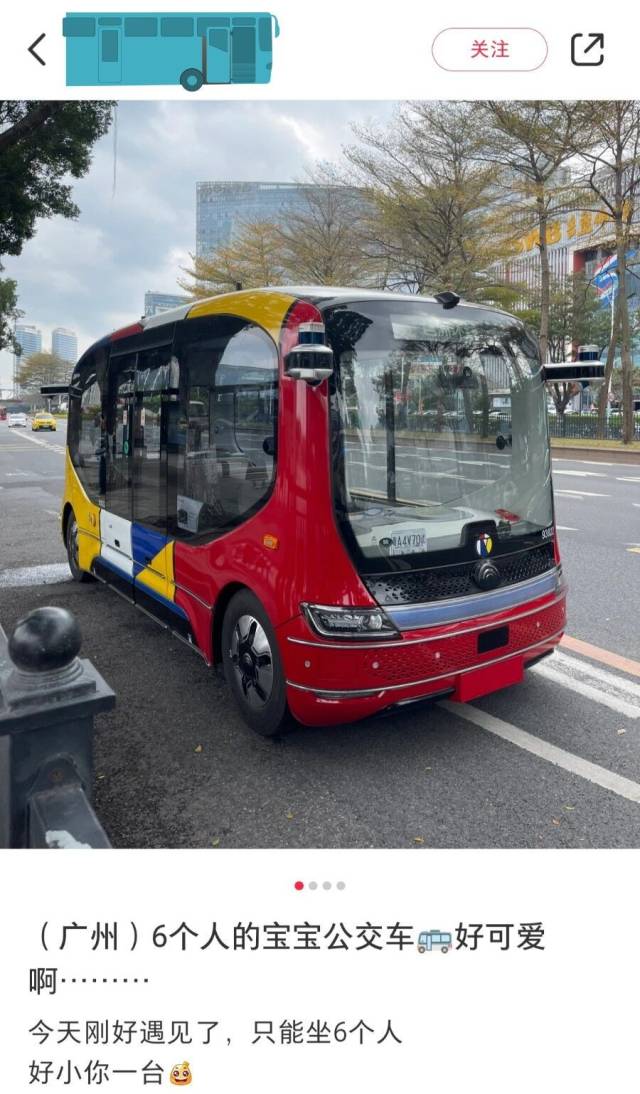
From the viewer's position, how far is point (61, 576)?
7.34 metres

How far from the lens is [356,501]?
336 cm

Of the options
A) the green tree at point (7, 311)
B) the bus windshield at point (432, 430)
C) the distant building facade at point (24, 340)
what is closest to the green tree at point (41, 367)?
the distant building facade at point (24, 340)

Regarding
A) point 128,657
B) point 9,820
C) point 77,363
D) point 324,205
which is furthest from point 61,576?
point 324,205

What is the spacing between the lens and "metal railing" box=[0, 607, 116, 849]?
7.64 ft

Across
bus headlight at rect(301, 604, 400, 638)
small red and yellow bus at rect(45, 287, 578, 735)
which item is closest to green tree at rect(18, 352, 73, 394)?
small red and yellow bus at rect(45, 287, 578, 735)

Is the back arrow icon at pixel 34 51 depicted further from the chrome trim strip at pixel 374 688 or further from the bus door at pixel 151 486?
the chrome trim strip at pixel 374 688

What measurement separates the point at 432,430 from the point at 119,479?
2.74 metres

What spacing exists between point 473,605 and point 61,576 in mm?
4973

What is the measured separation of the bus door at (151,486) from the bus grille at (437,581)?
1702mm

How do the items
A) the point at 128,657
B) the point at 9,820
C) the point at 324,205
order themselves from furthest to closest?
1. the point at 324,205
2. the point at 128,657
3. the point at 9,820

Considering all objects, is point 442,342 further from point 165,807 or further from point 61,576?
point 61,576

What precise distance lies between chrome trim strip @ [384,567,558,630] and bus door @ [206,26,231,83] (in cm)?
207

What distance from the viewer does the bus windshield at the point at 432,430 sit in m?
3.34
